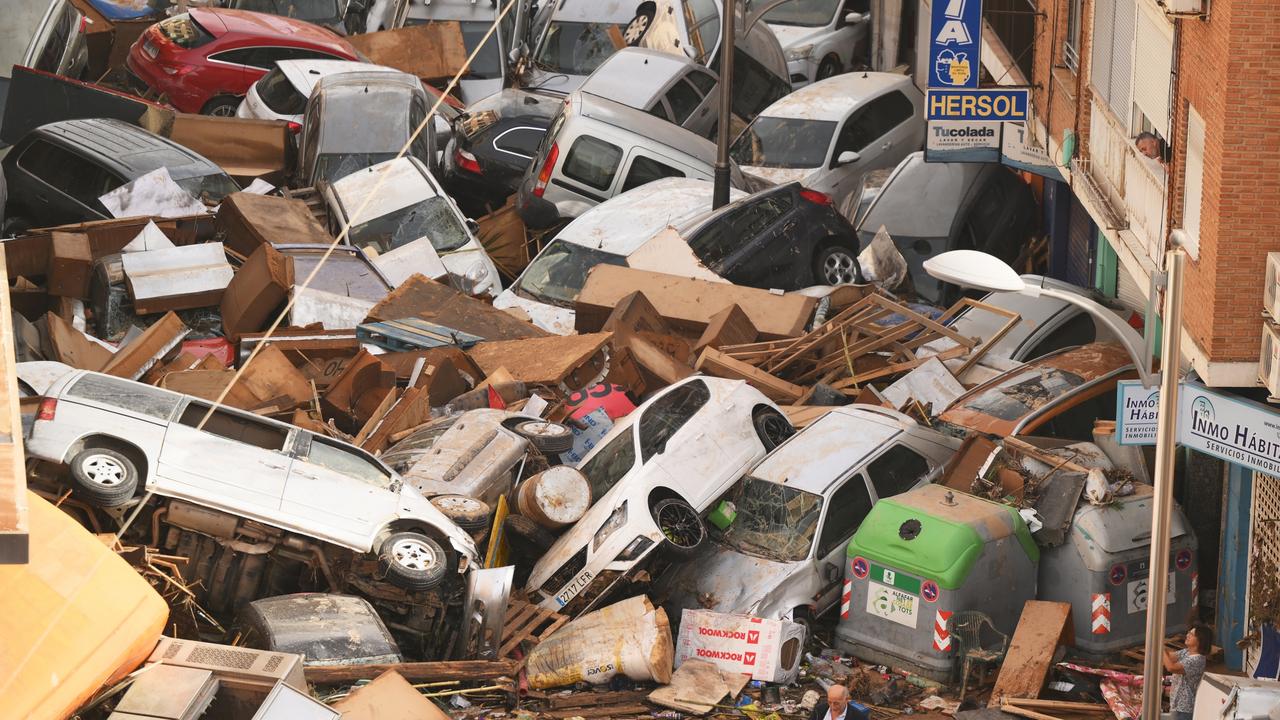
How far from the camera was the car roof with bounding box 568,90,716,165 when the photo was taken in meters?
21.4

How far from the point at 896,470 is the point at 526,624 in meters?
3.29

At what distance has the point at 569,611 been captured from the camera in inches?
491

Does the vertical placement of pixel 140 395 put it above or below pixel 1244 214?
below

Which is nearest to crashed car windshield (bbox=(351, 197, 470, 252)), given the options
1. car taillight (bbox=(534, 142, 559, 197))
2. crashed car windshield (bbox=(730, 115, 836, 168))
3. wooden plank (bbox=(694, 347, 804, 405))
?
car taillight (bbox=(534, 142, 559, 197))

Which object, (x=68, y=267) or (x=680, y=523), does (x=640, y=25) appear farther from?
(x=680, y=523)

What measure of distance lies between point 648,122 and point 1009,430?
9041mm

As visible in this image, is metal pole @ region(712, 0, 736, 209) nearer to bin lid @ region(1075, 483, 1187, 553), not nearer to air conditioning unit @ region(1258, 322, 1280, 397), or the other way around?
bin lid @ region(1075, 483, 1187, 553)

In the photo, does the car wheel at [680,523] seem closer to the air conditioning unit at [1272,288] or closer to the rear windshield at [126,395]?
the rear windshield at [126,395]

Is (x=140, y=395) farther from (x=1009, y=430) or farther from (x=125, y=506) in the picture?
(x=1009, y=430)

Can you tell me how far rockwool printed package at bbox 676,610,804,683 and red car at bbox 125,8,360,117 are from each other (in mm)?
15535

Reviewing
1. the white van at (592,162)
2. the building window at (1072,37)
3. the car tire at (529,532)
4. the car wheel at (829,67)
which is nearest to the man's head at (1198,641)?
the car tire at (529,532)

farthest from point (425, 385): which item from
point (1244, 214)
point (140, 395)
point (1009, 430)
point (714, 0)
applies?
point (714, 0)

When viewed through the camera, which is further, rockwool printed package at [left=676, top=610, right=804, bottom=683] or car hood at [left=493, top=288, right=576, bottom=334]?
car hood at [left=493, top=288, right=576, bottom=334]

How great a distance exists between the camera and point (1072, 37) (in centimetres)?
1734
